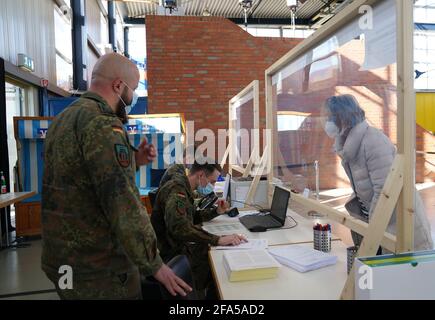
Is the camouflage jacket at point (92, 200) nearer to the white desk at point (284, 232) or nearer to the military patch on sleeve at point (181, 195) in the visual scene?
the military patch on sleeve at point (181, 195)

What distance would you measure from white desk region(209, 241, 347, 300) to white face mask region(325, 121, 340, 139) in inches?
31.8

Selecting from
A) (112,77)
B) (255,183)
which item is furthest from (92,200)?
(255,183)

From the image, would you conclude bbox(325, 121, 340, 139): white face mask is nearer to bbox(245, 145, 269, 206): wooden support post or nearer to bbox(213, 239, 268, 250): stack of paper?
bbox(213, 239, 268, 250): stack of paper

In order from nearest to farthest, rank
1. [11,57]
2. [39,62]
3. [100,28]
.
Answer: [11,57], [39,62], [100,28]

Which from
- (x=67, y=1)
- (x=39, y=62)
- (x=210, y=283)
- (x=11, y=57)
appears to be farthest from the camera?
(x=67, y=1)

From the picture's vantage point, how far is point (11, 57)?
A: 4648mm

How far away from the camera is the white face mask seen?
1.99 m

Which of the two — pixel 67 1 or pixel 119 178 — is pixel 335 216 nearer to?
pixel 119 178

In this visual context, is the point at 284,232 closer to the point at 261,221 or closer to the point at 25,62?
the point at 261,221

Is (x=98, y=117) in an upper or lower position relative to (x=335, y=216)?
upper

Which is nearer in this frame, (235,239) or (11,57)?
(235,239)

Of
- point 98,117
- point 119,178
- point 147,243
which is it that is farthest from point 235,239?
point 98,117
